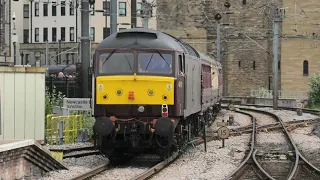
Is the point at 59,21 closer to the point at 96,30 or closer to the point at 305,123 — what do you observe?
the point at 96,30

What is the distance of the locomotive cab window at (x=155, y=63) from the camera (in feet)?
53.8

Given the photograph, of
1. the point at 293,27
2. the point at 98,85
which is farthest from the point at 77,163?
the point at 293,27

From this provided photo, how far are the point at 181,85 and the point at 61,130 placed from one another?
6.54 m

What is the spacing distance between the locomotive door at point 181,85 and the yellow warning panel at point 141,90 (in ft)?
0.89

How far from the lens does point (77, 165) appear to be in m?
16.5

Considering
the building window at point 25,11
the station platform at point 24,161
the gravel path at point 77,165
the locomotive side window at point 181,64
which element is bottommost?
the gravel path at point 77,165

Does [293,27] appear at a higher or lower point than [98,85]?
higher

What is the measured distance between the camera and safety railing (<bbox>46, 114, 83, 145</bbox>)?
71.6ft

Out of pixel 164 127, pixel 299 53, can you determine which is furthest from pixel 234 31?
pixel 164 127

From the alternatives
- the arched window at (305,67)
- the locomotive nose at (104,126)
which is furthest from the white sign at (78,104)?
the arched window at (305,67)

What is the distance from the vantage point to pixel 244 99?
59.5 m

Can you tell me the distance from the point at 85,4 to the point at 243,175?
11.1 metres

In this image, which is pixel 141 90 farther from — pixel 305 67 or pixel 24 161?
pixel 305 67

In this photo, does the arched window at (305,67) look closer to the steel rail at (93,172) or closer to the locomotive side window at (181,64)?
the locomotive side window at (181,64)
